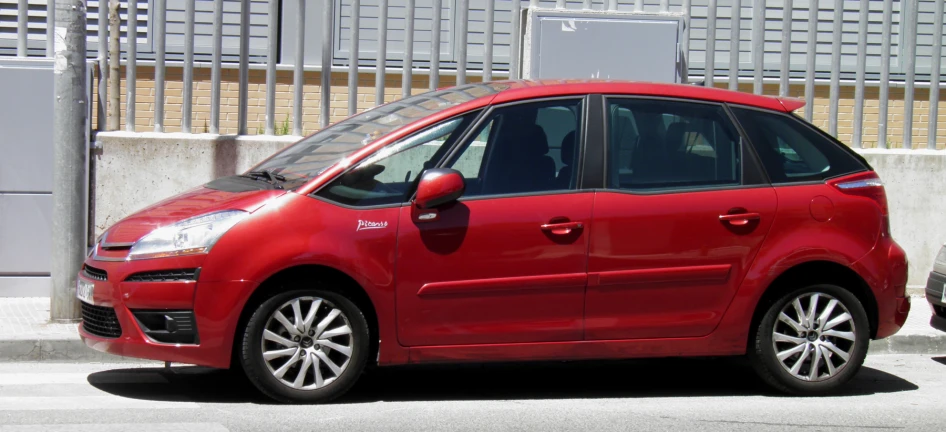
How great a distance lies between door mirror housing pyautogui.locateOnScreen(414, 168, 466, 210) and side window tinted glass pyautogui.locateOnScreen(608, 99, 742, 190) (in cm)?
88

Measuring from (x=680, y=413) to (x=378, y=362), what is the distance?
1.57 m

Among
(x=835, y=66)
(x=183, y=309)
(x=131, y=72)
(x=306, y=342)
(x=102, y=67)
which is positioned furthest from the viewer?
(x=835, y=66)

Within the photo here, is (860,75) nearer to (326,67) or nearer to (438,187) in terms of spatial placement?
(326,67)

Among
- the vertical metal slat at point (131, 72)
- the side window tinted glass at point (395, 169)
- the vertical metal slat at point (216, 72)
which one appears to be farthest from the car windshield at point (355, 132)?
the vertical metal slat at point (131, 72)

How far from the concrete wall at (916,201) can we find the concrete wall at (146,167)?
209 inches

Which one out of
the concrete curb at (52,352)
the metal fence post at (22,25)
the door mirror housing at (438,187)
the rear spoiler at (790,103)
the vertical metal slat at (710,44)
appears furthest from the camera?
the vertical metal slat at (710,44)

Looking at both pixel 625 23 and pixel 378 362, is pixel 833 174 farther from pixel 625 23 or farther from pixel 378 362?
pixel 625 23

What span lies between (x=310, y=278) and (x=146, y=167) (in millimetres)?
3744

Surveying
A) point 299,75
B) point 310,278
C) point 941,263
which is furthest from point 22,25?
point 941,263

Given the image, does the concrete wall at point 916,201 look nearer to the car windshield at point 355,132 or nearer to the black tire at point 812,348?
the black tire at point 812,348

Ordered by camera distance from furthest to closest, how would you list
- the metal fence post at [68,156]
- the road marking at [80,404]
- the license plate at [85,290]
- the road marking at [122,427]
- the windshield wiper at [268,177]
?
the metal fence post at [68,156]
the windshield wiper at [268,177]
the license plate at [85,290]
the road marking at [80,404]
the road marking at [122,427]

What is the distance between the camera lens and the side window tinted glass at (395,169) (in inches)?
237

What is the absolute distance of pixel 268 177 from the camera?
640 centimetres

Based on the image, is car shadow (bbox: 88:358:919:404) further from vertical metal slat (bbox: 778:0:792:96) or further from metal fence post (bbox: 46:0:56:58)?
metal fence post (bbox: 46:0:56:58)
